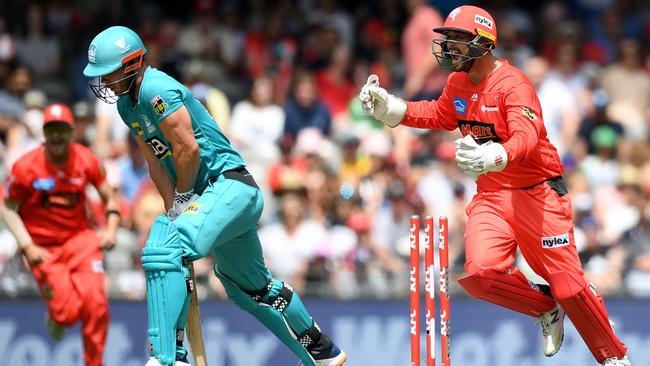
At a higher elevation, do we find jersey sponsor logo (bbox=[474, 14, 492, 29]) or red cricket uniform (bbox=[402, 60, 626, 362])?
jersey sponsor logo (bbox=[474, 14, 492, 29])

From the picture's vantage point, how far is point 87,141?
500 inches

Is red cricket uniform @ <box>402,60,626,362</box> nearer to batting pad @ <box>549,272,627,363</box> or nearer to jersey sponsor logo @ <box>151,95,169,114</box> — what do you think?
batting pad @ <box>549,272,627,363</box>

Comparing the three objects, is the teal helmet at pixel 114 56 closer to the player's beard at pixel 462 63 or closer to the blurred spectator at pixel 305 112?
the player's beard at pixel 462 63

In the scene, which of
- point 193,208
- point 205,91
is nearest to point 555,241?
point 193,208

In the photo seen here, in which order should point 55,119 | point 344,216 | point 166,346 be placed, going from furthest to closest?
→ point 344,216
point 55,119
point 166,346

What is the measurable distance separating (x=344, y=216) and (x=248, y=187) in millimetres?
4387

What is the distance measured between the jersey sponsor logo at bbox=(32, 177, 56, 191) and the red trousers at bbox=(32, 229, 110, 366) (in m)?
0.45

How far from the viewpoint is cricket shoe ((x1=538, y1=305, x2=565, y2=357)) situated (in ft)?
26.8

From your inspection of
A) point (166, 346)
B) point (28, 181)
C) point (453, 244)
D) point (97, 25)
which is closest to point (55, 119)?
point (28, 181)

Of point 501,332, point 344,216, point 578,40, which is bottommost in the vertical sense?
point 501,332

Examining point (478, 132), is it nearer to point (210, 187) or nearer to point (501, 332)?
point (210, 187)

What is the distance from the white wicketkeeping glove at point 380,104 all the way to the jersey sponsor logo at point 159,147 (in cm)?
131

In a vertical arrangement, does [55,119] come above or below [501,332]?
above

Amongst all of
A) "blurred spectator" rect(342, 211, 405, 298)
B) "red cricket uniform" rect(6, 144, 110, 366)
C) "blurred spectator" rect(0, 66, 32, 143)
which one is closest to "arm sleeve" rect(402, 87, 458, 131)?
"red cricket uniform" rect(6, 144, 110, 366)
